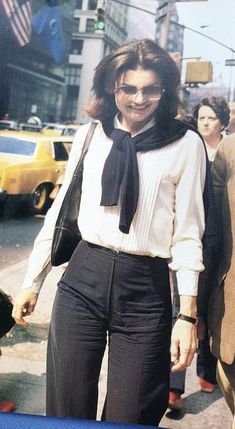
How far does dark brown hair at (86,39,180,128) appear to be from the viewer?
4.43ft

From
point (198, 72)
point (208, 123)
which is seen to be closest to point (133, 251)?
point (208, 123)

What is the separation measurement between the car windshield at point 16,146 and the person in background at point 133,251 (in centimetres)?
42

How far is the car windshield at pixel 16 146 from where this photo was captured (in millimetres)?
1743

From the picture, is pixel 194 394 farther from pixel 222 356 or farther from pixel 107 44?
pixel 107 44

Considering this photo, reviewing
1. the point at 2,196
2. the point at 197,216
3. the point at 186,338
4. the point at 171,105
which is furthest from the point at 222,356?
the point at 2,196

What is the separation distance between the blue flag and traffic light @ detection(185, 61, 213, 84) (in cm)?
47

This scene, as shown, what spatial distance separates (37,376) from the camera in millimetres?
1864

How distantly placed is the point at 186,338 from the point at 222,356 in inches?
8.0

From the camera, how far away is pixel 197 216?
4.17 feet

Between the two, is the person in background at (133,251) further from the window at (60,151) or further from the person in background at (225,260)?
the window at (60,151)

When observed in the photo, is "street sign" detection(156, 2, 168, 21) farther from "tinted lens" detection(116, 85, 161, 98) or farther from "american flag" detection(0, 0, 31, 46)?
"american flag" detection(0, 0, 31, 46)

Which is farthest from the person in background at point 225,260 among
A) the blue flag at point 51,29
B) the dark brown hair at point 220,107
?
the blue flag at point 51,29

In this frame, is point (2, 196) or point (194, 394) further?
point (194, 394)

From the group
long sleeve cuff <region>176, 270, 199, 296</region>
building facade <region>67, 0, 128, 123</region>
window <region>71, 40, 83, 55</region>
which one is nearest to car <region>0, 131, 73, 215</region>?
building facade <region>67, 0, 128, 123</region>
